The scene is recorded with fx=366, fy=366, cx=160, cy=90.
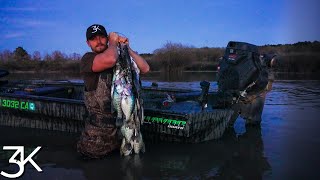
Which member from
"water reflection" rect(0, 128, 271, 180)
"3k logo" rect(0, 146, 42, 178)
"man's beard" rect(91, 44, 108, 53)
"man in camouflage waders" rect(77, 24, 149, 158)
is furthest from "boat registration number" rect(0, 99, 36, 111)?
"man's beard" rect(91, 44, 108, 53)

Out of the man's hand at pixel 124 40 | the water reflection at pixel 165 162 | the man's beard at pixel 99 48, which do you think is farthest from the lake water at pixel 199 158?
the man's hand at pixel 124 40

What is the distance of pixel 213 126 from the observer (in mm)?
7395

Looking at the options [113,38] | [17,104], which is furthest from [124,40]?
[17,104]

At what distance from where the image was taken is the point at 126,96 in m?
5.80

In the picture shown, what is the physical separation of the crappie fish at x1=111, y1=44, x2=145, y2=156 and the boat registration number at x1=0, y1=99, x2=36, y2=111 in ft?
11.5

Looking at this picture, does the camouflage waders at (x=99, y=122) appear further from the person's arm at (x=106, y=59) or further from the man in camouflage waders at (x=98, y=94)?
the person's arm at (x=106, y=59)

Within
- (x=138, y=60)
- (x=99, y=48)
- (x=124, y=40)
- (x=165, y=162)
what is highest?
(x=124, y=40)

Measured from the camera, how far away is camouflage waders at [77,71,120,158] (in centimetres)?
587

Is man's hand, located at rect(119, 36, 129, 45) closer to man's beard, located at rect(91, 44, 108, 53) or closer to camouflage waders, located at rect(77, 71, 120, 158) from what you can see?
man's beard, located at rect(91, 44, 108, 53)

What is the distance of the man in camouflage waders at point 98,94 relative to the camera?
5.71m

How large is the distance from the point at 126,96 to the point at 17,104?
4240 millimetres

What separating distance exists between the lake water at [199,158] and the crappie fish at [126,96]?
1.73 ft

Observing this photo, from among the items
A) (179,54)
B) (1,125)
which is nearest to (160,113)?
(1,125)

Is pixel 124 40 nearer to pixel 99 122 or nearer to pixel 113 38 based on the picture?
pixel 113 38
